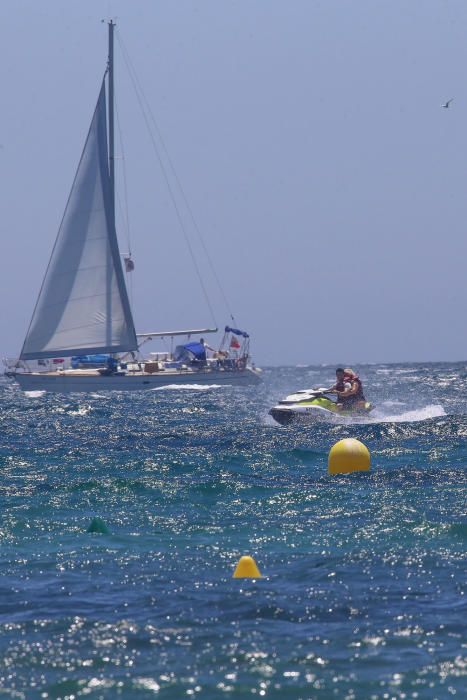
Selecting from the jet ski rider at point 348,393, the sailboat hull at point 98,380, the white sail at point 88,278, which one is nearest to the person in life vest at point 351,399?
the jet ski rider at point 348,393

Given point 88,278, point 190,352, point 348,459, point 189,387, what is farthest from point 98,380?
point 348,459

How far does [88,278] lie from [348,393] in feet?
95.0

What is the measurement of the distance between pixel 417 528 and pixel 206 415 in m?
29.1

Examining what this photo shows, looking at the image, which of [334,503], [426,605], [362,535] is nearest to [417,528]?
[362,535]

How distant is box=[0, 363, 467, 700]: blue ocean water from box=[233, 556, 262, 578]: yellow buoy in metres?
0.15

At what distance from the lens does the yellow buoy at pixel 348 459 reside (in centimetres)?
2308

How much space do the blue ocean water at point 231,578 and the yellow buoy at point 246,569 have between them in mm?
148

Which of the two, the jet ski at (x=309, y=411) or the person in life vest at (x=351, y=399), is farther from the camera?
the person in life vest at (x=351, y=399)

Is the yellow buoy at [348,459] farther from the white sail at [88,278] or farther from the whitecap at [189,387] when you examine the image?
the whitecap at [189,387]

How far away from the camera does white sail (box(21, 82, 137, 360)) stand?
62031mm

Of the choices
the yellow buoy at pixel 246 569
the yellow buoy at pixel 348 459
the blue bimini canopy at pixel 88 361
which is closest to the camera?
the yellow buoy at pixel 246 569

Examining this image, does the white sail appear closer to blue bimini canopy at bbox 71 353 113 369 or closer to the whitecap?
the whitecap

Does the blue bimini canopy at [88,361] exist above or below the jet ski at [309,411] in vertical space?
above

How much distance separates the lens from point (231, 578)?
533 inches
